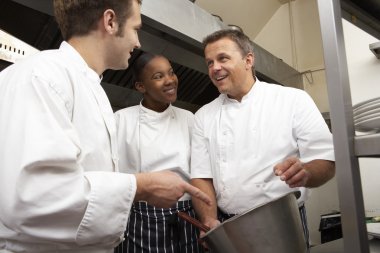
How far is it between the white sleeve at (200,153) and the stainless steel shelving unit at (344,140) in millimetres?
796

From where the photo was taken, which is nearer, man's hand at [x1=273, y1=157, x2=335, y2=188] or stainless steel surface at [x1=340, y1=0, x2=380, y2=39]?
stainless steel surface at [x1=340, y1=0, x2=380, y2=39]

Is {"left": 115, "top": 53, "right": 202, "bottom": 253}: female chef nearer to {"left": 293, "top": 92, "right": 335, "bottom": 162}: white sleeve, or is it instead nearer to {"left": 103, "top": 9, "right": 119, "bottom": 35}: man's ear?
{"left": 293, "top": 92, "right": 335, "bottom": 162}: white sleeve

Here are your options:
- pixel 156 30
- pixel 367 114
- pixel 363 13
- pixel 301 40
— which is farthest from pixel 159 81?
pixel 301 40

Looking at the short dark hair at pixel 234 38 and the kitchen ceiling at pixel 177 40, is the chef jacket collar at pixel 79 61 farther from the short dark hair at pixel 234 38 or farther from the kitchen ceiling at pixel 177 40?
the short dark hair at pixel 234 38

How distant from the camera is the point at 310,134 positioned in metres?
1.14

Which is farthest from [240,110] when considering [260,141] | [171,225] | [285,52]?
[285,52]

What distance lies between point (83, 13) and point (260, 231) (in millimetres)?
676

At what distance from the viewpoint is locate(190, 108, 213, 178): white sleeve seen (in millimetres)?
1300

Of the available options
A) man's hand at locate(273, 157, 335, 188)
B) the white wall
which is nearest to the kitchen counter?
man's hand at locate(273, 157, 335, 188)

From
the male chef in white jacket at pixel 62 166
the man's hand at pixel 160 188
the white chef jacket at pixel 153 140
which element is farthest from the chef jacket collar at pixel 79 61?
the white chef jacket at pixel 153 140

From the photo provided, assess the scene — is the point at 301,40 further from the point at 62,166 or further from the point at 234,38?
the point at 62,166

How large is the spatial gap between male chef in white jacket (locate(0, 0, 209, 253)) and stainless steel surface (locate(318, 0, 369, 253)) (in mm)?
343

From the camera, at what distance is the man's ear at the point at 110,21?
0.86 meters

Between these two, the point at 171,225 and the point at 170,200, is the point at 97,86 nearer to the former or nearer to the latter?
the point at 170,200
